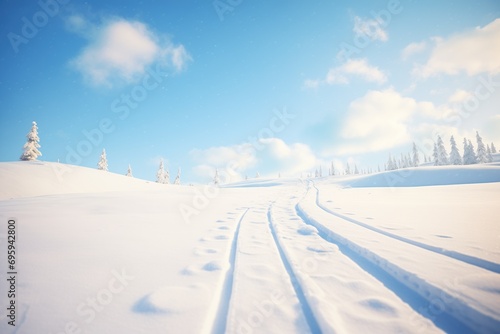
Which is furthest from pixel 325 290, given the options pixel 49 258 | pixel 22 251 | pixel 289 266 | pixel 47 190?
pixel 47 190

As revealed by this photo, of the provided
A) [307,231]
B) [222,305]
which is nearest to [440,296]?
[222,305]

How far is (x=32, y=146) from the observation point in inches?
1133

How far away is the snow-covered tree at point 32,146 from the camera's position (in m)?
28.2

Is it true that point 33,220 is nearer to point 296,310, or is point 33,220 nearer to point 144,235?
point 144,235

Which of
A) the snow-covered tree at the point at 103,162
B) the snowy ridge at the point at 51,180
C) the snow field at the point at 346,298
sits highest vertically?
the snow-covered tree at the point at 103,162

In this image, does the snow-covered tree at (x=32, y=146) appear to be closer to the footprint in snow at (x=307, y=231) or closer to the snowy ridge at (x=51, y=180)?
the snowy ridge at (x=51, y=180)

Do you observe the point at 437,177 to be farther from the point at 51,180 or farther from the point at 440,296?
Result: the point at 51,180

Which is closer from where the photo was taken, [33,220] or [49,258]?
[49,258]

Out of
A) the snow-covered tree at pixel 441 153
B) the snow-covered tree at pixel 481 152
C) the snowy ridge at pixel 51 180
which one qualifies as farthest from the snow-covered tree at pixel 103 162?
the snow-covered tree at pixel 481 152

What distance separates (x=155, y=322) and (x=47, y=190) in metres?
20.8

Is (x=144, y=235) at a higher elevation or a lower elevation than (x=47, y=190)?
lower

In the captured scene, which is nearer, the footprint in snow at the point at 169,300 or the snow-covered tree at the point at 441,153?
the footprint in snow at the point at 169,300

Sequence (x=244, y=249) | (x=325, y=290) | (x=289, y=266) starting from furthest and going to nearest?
(x=244, y=249) → (x=289, y=266) → (x=325, y=290)

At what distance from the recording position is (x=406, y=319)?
2174 mm
